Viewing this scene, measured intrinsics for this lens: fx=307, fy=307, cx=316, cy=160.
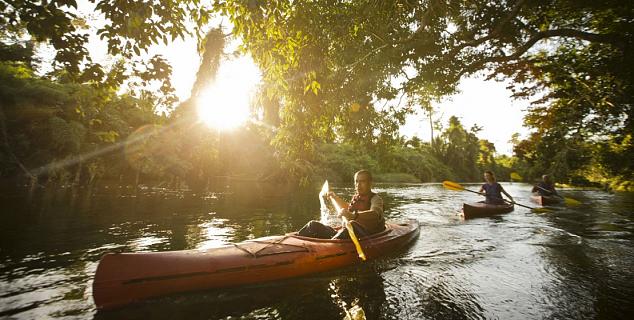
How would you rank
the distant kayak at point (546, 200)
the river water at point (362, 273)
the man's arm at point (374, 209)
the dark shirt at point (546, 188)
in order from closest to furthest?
the river water at point (362, 273), the man's arm at point (374, 209), the distant kayak at point (546, 200), the dark shirt at point (546, 188)

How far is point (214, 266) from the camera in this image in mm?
4348

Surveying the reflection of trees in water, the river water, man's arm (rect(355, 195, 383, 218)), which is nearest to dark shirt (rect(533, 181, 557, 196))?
the reflection of trees in water

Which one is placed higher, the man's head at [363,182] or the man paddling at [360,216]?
the man's head at [363,182]

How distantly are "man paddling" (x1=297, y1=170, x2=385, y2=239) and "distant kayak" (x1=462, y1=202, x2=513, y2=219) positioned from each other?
256 inches

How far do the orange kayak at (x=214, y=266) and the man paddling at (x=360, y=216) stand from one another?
0.85 feet

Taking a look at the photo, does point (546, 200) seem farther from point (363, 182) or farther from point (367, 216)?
point (363, 182)

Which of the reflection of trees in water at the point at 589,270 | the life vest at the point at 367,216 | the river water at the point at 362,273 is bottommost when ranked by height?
the reflection of trees in water at the point at 589,270

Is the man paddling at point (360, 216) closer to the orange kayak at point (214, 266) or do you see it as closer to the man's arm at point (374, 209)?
the man's arm at point (374, 209)

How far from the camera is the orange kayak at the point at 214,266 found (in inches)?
151

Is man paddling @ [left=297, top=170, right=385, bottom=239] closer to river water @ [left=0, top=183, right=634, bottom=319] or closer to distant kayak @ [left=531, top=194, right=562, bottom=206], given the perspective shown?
river water @ [left=0, top=183, right=634, bottom=319]

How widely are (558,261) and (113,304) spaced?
27.1 feet

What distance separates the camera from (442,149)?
181 ft

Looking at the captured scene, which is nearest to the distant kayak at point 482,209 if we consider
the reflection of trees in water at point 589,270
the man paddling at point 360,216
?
the reflection of trees in water at point 589,270

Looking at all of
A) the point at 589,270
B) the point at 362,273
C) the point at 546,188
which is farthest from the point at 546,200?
the point at 362,273
